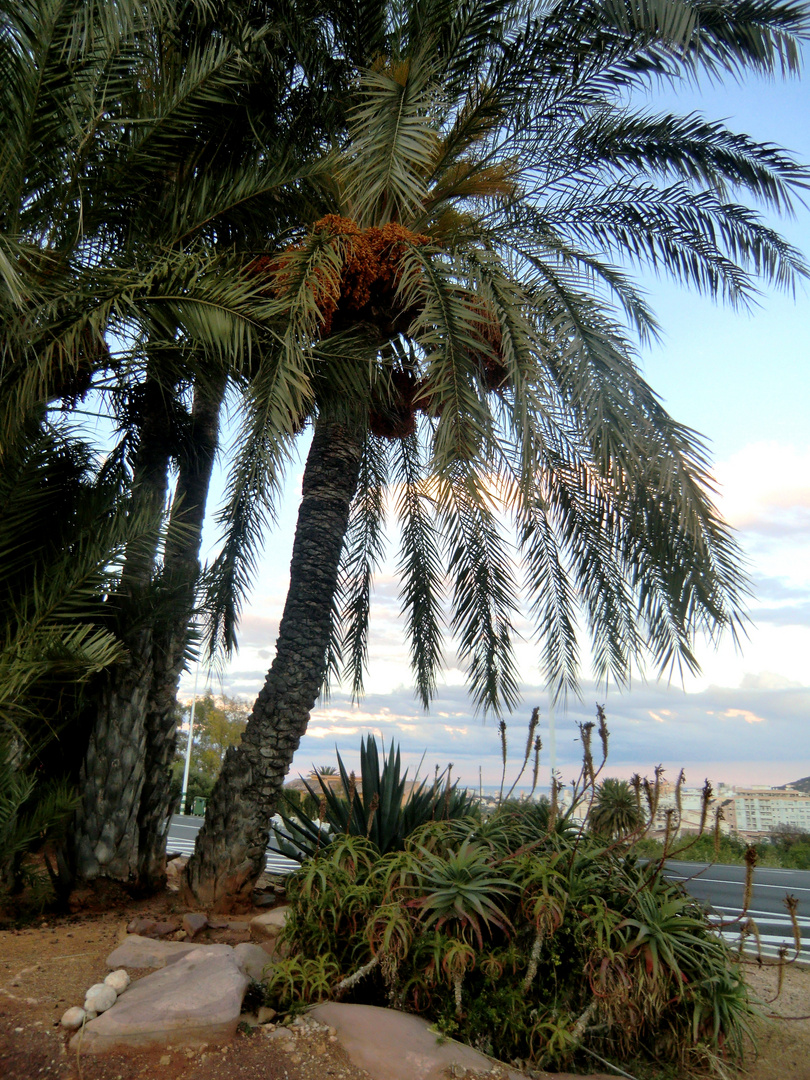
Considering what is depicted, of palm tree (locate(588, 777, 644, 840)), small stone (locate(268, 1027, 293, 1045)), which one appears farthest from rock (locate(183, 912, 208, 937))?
palm tree (locate(588, 777, 644, 840))

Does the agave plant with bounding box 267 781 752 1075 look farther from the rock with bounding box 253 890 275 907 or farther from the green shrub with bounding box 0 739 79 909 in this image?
the green shrub with bounding box 0 739 79 909

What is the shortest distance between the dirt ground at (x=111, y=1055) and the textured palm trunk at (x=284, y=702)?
39 centimetres

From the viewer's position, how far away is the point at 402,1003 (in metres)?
3.89

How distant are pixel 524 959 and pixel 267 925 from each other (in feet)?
6.08

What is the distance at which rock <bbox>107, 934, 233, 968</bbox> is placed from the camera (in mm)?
4215

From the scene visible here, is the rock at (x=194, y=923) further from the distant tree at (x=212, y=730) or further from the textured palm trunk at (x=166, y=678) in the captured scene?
the distant tree at (x=212, y=730)

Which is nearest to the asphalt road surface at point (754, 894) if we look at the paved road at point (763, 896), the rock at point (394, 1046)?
the paved road at point (763, 896)

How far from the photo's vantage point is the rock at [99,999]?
3656 mm

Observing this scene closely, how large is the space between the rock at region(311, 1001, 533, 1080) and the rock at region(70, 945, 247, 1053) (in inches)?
17.0

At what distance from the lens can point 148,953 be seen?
14.1 ft

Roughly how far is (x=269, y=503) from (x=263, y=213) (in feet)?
8.62

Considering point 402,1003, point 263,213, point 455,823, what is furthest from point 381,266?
point 402,1003

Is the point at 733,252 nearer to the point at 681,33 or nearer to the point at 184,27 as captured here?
the point at 681,33

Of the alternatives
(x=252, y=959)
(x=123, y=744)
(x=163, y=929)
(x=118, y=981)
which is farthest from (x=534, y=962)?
(x=123, y=744)
